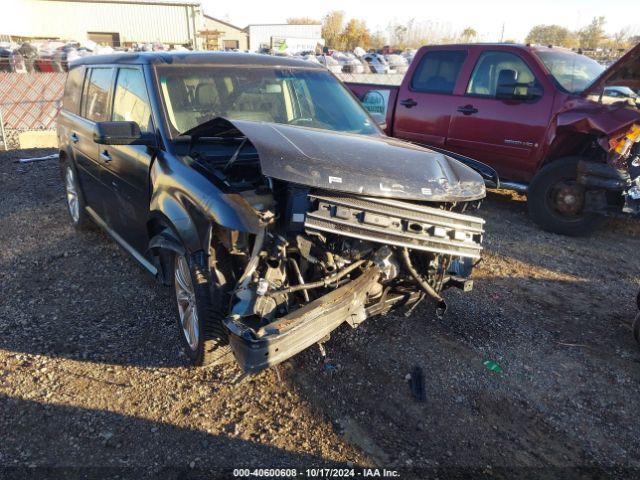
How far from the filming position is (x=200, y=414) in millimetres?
2783

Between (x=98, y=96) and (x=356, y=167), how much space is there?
2946 mm

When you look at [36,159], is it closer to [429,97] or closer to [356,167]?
[429,97]

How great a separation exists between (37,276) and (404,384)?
3.54m

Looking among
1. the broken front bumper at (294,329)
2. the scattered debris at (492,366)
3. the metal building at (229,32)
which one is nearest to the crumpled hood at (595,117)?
the scattered debris at (492,366)

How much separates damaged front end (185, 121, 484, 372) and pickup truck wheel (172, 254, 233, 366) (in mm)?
146

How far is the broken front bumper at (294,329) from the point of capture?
2.29 metres

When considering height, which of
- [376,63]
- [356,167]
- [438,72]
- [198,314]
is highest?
[438,72]

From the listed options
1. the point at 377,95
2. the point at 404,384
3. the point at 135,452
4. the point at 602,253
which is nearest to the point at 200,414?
the point at 135,452

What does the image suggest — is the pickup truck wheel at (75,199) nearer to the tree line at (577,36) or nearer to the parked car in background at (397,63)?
the parked car in background at (397,63)

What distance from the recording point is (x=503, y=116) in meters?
6.24

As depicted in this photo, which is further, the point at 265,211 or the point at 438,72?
the point at 438,72

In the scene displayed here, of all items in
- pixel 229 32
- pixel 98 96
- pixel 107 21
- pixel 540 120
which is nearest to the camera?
pixel 98 96

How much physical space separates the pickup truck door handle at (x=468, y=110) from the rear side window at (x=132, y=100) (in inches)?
177

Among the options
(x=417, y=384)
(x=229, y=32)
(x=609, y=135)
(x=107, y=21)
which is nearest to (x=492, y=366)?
(x=417, y=384)
